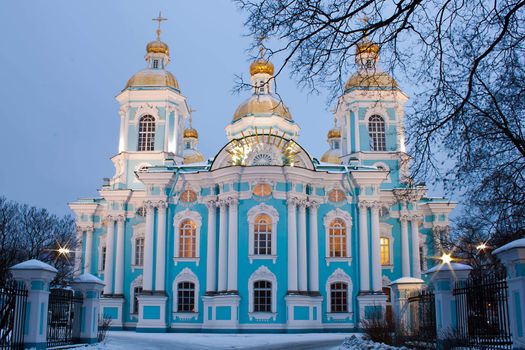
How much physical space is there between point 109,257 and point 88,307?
17578 millimetres

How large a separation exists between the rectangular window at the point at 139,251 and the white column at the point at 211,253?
483cm

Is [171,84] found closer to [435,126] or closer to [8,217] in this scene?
[8,217]

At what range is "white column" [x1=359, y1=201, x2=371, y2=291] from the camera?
98.6 ft

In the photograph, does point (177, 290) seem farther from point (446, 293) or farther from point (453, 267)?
point (453, 267)

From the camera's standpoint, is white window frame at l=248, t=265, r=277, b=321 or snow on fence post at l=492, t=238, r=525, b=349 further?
white window frame at l=248, t=265, r=277, b=321

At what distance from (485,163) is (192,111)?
38.2m

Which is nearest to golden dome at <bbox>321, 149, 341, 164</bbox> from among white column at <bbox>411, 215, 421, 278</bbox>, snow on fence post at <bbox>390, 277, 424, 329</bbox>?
white column at <bbox>411, 215, 421, 278</bbox>

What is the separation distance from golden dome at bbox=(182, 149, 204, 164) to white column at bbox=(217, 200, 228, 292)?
15.4 meters

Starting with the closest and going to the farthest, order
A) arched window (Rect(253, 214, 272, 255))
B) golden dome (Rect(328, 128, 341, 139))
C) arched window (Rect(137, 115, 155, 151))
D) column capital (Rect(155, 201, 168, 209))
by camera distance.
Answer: arched window (Rect(253, 214, 272, 255)) < column capital (Rect(155, 201, 168, 209)) < arched window (Rect(137, 115, 155, 151)) < golden dome (Rect(328, 128, 341, 139))

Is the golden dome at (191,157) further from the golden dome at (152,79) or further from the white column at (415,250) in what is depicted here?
the white column at (415,250)

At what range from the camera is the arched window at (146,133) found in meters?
35.3

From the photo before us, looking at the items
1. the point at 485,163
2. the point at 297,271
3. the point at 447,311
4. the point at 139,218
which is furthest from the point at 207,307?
the point at 485,163

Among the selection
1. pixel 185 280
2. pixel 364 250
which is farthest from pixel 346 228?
pixel 185 280

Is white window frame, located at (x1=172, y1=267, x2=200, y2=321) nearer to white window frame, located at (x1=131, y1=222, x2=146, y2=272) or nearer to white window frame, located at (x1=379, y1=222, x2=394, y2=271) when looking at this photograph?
white window frame, located at (x1=131, y1=222, x2=146, y2=272)
